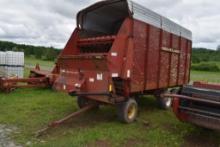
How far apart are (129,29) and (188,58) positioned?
4.54 metres

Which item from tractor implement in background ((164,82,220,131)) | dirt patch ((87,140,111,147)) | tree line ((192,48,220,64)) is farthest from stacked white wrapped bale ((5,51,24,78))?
tree line ((192,48,220,64))

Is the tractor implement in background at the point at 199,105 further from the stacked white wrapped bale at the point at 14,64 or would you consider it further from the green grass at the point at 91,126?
the stacked white wrapped bale at the point at 14,64

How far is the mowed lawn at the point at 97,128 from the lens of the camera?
18.4 feet

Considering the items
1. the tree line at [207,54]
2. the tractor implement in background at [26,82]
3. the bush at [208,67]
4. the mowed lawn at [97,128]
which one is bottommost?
the mowed lawn at [97,128]

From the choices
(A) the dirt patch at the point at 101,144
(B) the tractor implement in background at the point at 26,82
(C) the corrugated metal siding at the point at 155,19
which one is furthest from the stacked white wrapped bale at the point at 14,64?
(A) the dirt patch at the point at 101,144

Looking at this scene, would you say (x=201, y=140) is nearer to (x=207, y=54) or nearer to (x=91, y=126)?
(x=91, y=126)

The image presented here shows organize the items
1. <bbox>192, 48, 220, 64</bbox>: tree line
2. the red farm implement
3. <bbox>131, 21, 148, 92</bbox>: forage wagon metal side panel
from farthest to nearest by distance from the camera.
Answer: <bbox>192, 48, 220, 64</bbox>: tree line, <bbox>131, 21, 148, 92</bbox>: forage wagon metal side panel, the red farm implement

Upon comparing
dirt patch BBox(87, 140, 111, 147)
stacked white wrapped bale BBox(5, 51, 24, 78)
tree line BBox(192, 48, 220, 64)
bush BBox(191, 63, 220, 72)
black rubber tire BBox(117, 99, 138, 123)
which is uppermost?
tree line BBox(192, 48, 220, 64)

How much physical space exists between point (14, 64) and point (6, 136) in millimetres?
7789

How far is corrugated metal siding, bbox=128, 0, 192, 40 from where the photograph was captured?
6828mm

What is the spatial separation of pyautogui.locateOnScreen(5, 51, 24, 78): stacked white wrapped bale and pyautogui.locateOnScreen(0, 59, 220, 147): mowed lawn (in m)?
3.75

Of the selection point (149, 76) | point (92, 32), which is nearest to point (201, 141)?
point (149, 76)

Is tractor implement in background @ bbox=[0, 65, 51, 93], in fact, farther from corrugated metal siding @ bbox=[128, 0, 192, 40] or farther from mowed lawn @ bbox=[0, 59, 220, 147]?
corrugated metal siding @ bbox=[128, 0, 192, 40]

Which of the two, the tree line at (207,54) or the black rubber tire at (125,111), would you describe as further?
the tree line at (207,54)
